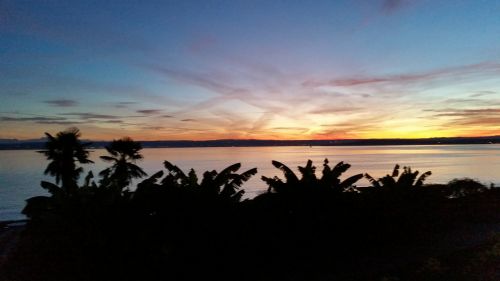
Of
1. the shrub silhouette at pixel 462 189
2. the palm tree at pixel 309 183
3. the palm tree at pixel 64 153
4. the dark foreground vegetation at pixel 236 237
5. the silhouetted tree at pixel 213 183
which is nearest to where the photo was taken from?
the dark foreground vegetation at pixel 236 237

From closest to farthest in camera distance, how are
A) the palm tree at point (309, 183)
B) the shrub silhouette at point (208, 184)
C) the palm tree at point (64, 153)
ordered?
the shrub silhouette at point (208, 184)
the palm tree at point (309, 183)
the palm tree at point (64, 153)

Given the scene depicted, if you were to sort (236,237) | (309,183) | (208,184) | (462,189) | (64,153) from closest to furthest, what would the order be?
1. (236,237)
2. (208,184)
3. (309,183)
4. (462,189)
5. (64,153)

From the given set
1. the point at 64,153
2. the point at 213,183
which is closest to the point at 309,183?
the point at 213,183

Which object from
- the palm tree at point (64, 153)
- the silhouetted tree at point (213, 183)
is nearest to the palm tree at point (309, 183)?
the silhouetted tree at point (213, 183)

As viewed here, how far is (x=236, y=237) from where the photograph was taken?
1181 centimetres

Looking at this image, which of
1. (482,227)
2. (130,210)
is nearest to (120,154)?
(130,210)

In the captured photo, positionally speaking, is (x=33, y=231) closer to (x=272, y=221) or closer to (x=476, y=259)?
(x=272, y=221)

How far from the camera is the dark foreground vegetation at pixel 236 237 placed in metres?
10.7

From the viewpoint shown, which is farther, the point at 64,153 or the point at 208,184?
the point at 64,153

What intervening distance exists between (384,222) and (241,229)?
4.82 meters

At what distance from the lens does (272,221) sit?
41.5 ft

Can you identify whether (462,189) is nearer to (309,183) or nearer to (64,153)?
(309,183)

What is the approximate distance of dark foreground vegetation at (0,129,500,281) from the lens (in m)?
10.7

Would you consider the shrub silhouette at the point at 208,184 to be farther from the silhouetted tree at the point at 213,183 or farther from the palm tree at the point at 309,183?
the palm tree at the point at 309,183
